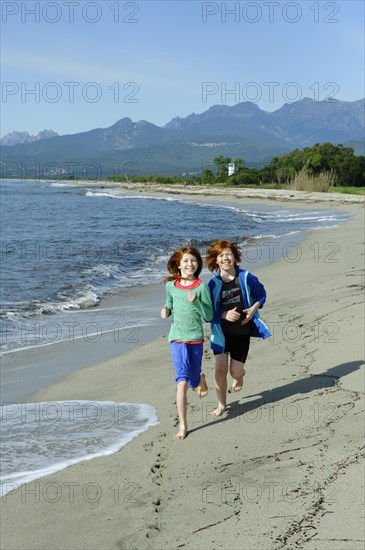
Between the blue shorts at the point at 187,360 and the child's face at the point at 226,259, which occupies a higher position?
the child's face at the point at 226,259

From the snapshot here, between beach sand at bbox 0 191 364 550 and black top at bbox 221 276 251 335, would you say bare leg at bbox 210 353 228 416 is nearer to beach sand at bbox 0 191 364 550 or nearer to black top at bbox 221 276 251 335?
beach sand at bbox 0 191 364 550

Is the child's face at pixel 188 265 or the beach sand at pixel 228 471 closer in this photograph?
the beach sand at pixel 228 471

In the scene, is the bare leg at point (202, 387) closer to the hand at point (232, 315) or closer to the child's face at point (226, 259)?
the hand at point (232, 315)

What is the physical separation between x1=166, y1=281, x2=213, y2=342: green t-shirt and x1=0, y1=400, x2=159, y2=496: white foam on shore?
90cm

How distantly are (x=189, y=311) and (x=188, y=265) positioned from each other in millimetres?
370

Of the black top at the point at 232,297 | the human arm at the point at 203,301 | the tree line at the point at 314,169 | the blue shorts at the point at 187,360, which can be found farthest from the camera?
the tree line at the point at 314,169

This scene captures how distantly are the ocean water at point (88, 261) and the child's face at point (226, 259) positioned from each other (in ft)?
A: 13.9

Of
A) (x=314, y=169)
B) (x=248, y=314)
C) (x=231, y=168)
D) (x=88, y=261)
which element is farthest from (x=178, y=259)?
(x=231, y=168)

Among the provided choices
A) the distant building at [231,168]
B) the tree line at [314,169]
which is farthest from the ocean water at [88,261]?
the distant building at [231,168]

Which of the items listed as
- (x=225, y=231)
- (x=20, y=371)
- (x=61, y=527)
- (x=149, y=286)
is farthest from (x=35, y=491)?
(x=225, y=231)

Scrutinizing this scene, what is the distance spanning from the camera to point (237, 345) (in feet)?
18.3

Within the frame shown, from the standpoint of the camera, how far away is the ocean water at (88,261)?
401 inches

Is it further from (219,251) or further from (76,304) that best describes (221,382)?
(76,304)

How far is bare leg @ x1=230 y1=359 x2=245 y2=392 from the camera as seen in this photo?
18.5 ft
